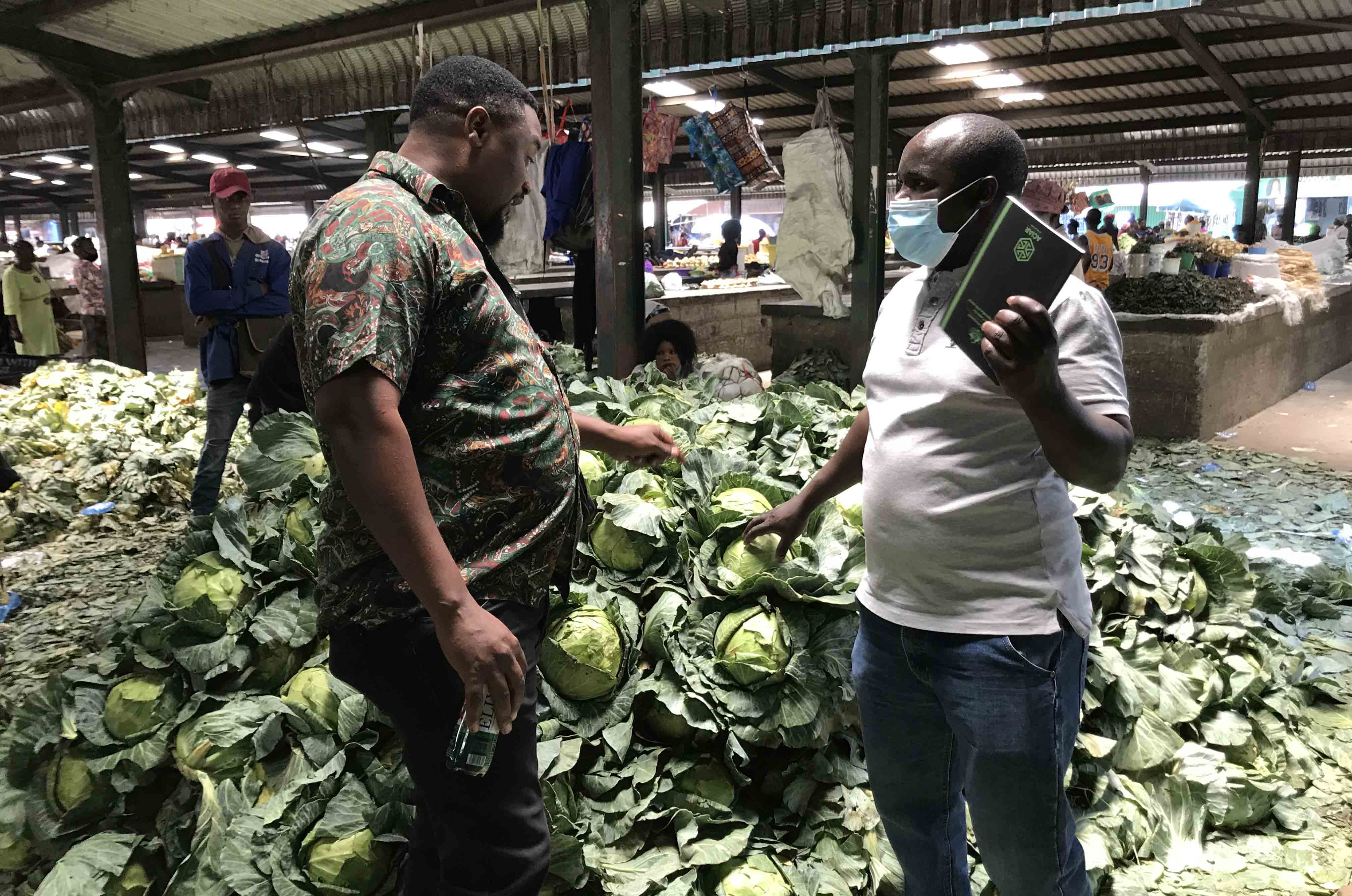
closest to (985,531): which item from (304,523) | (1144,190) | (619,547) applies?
(619,547)

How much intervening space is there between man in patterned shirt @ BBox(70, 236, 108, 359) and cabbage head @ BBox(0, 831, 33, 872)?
10019mm

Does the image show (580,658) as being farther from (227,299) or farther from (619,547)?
(227,299)

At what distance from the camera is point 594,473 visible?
2.91m

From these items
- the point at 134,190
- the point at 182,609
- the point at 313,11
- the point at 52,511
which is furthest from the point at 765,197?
the point at 182,609

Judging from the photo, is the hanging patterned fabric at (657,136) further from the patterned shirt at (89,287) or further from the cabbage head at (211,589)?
the patterned shirt at (89,287)

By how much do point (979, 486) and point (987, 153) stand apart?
52 centimetres

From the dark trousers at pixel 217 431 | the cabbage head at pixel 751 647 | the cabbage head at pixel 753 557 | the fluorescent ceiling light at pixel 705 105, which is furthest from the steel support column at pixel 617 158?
the fluorescent ceiling light at pixel 705 105

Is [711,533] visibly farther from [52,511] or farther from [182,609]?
[52,511]

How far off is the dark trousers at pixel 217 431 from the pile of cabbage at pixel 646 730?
1563 millimetres

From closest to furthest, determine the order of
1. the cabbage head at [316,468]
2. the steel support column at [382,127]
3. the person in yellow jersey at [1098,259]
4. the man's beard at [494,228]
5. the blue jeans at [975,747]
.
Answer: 1. the blue jeans at [975,747]
2. the man's beard at [494,228]
3. the cabbage head at [316,468]
4. the person in yellow jersey at [1098,259]
5. the steel support column at [382,127]

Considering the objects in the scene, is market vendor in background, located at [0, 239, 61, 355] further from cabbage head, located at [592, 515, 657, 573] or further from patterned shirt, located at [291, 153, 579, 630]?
patterned shirt, located at [291, 153, 579, 630]

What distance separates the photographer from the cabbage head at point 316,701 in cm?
228

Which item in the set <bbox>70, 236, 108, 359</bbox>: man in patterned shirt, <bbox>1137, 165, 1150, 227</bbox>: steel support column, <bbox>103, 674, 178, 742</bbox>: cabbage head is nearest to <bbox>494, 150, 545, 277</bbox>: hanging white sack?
<bbox>103, 674, 178, 742</bbox>: cabbage head

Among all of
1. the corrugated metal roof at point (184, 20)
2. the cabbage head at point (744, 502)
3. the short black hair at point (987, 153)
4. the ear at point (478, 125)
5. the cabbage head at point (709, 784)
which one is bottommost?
the cabbage head at point (709, 784)
